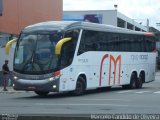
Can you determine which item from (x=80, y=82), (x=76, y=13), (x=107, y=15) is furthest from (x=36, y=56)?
(x=76, y=13)

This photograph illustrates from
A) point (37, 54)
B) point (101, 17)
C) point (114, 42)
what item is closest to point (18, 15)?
point (114, 42)

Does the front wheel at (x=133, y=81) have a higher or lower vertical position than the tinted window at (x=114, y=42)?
lower

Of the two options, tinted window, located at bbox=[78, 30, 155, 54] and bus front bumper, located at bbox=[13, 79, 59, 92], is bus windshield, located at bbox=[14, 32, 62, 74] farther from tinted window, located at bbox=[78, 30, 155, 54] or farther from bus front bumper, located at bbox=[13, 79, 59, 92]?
tinted window, located at bbox=[78, 30, 155, 54]

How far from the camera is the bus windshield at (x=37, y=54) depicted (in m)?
24.7

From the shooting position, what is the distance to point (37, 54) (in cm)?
2494

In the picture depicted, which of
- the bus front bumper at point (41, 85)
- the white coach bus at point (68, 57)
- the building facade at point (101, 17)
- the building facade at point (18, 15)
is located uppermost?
the building facade at point (101, 17)

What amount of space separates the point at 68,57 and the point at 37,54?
58.9 inches

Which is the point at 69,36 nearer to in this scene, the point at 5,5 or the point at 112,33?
the point at 112,33

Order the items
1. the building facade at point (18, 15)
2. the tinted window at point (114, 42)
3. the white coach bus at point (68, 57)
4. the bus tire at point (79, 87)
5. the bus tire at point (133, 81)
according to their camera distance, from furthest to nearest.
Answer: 1. the building facade at point (18, 15)
2. the bus tire at point (133, 81)
3. the tinted window at point (114, 42)
4. the bus tire at point (79, 87)
5. the white coach bus at point (68, 57)

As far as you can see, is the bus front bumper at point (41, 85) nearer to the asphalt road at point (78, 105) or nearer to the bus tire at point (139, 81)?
the asphalt road at point (78, 105)

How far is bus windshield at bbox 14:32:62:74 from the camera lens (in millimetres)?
24719

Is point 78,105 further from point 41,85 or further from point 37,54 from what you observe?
point 37,54

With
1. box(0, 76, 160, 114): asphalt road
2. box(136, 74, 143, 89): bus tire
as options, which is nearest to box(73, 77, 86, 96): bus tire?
box(0, 76, 160, 114): asphalt road

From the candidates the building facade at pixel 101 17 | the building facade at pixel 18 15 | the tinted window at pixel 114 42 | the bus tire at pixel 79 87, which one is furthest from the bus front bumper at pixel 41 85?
the building facade at pixel 101 17
